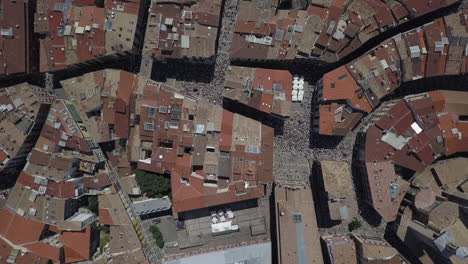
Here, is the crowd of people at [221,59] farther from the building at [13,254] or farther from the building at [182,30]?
the building at [13,254]

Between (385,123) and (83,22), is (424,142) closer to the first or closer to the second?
(385,123)

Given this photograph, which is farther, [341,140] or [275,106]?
[341,140]

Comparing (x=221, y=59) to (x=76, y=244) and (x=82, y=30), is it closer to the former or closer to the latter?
(x=82, y=30)

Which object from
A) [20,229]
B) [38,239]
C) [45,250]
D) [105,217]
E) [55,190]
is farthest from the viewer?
[105,217]

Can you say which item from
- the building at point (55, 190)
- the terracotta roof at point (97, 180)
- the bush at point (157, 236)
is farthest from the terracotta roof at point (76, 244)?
Answer: the bush at point (157, 236)

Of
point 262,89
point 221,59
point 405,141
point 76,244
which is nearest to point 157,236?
point 76,244

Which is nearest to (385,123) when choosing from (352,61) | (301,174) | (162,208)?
(352,61)

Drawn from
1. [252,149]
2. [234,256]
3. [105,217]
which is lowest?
[234,256]
